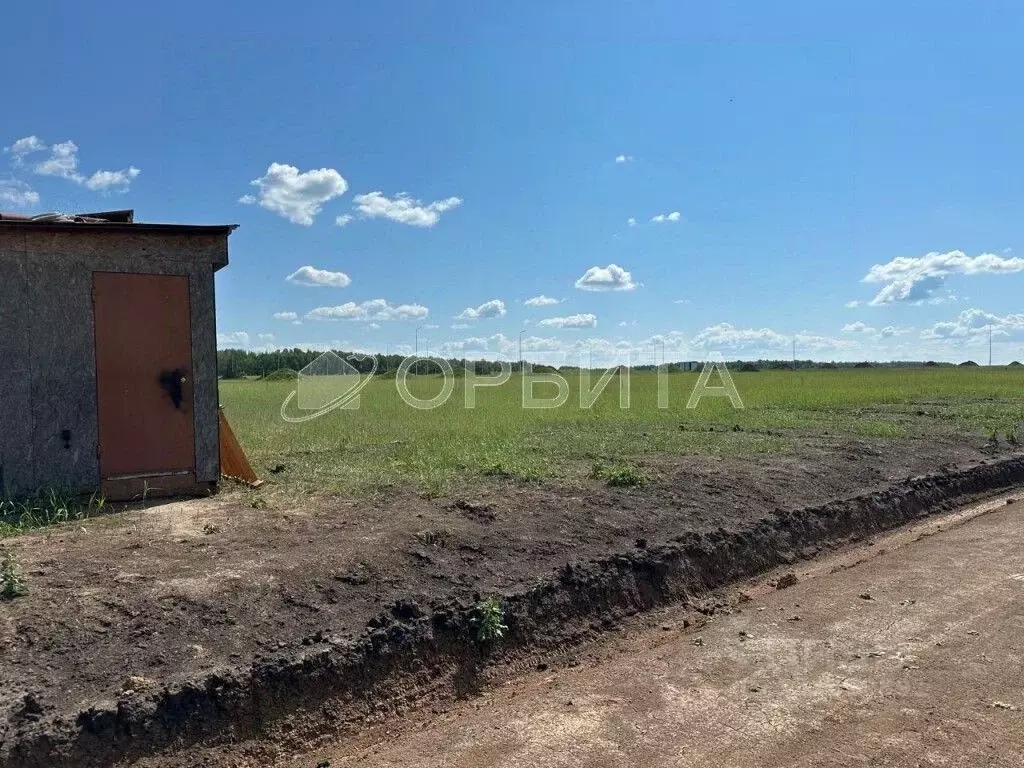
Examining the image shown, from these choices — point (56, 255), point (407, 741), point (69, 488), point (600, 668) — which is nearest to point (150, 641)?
point (407, 741)

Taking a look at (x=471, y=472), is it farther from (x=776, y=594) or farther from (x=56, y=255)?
(x=56, y=255)

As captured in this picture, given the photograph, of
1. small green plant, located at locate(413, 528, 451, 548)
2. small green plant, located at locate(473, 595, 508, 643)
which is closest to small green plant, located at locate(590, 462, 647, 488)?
small green plant, located at locate(413, 528, 451, 548)

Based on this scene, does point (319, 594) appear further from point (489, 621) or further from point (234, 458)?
point (234, 458)

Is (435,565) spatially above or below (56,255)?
below

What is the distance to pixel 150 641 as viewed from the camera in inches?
165

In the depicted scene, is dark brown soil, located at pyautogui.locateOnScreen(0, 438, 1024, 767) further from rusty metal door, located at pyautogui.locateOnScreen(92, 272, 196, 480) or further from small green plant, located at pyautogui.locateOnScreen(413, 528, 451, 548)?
rusty metal door, located at pyautogui.locateOnScreen(92, 272, 196, 480)

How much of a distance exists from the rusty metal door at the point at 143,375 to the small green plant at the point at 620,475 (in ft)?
15.0

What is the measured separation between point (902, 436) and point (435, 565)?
10.8 meters

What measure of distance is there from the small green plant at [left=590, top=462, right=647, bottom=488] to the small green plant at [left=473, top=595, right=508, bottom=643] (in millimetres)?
3367

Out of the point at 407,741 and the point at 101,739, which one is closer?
the point at 101,739

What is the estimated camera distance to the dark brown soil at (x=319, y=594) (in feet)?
12.6

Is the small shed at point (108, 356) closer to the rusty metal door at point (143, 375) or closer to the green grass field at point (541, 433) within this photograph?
the rusty metal door at point (143, 375)

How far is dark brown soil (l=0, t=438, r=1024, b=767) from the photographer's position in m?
3.84

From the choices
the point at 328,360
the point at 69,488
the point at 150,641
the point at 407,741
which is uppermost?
the point at 328,360
